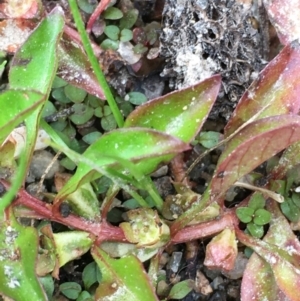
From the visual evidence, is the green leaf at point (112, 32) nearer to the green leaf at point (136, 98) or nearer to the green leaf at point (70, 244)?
the green leaf at point (136, 98)

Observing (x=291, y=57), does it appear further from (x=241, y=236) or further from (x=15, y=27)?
(x=15, y=27)

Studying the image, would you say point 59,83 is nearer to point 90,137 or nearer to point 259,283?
point 90,137

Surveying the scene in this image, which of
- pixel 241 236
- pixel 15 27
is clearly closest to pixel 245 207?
pixel 241 236

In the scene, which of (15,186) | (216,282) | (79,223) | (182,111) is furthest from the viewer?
(216,282)

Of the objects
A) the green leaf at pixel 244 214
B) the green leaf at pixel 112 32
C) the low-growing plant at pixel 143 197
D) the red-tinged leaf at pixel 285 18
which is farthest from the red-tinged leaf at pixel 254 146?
the green leaf at pixel 112 32

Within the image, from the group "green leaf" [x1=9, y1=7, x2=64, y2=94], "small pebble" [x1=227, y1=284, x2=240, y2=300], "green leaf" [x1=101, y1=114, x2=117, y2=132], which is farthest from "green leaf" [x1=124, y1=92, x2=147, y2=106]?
"small pebble" [x1=227, y1=284, x2=240, y2=300]

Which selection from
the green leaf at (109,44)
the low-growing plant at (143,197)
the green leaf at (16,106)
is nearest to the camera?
the green leaf at (16,106)

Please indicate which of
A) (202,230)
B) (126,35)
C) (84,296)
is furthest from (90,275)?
(126,35)
